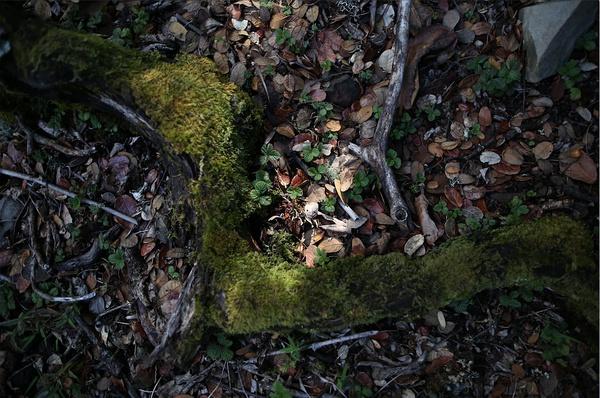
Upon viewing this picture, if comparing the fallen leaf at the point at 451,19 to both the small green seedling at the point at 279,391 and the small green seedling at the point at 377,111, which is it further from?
the small green seedling at the point at 279,391

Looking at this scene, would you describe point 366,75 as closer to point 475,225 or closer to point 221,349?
point 475,225

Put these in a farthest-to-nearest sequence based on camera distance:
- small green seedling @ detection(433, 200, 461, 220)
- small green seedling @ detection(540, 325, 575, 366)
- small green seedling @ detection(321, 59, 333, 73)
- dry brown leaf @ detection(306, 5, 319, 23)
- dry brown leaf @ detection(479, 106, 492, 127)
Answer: dry brown leaf @ detection(306, 5, 319, 23), small green seedling @ detection(321, 59, 333, 73), dry brown leaf @ detection(479, 106, 492, 127), small green seedling @ detection(433, 200, 461, 220), small green seedling @ detection(540, 325, 575, 366)

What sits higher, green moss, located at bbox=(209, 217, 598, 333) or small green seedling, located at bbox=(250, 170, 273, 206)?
small green seedling, located at bbox=(250, 170, 273, 206)

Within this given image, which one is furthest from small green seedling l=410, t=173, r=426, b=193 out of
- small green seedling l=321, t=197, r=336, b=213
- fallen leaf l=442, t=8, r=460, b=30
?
fallen leaf l=442, t=8, r=460, b=30

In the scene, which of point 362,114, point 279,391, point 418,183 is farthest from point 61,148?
point 418,183

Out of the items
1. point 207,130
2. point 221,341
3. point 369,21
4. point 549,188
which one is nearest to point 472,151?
point 549,188

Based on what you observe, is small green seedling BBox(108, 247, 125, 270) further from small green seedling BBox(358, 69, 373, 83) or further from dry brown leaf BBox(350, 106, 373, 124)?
small green seedling BBox(358, 69, 373, 83)

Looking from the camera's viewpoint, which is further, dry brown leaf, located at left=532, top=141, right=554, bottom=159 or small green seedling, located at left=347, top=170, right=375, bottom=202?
small green seedling, located at left=347, top=170, right=375, bottom=202
